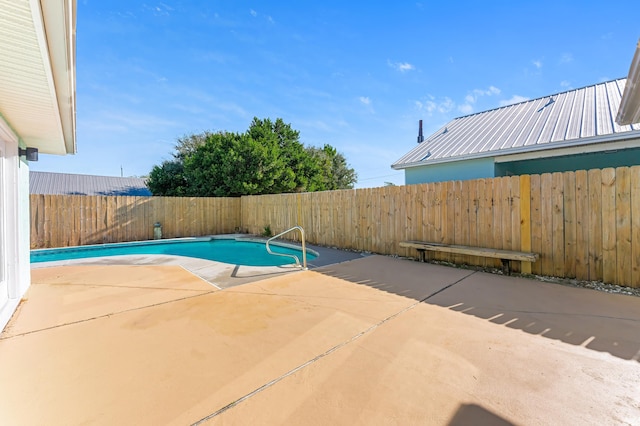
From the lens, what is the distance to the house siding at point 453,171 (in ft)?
26.7

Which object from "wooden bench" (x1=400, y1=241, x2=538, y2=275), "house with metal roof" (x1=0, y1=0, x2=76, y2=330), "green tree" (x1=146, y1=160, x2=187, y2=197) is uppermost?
"green tree" (x1=146, y1=160, x2=187, y2=197)

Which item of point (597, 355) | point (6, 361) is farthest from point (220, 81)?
point (597, 355)

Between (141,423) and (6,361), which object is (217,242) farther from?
(141,423)

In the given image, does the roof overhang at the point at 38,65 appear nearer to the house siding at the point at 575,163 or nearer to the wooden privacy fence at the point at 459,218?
the wooden privacy fence at the point at 459,218

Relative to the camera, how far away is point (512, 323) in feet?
9.87

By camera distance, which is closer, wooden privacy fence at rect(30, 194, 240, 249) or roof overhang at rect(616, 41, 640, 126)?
roof overhang at rect(616, 41, 640, 126)

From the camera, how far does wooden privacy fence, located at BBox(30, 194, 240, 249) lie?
8969 millimetres

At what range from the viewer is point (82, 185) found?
26.3 metres

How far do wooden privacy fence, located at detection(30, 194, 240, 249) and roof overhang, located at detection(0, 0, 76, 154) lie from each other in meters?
7.02

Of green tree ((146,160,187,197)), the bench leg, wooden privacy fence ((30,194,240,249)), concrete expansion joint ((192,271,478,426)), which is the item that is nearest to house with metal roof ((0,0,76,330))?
concrete expansion joint ((192,271,478,426))

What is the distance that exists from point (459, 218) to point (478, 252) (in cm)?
87

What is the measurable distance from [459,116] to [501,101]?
184 centimetres

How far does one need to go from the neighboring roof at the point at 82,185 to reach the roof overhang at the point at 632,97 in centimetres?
2955

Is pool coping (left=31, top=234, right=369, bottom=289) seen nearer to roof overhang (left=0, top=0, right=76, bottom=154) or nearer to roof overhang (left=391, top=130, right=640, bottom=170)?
roof overhang (left=0, top=0, right=76, bottom=154)
